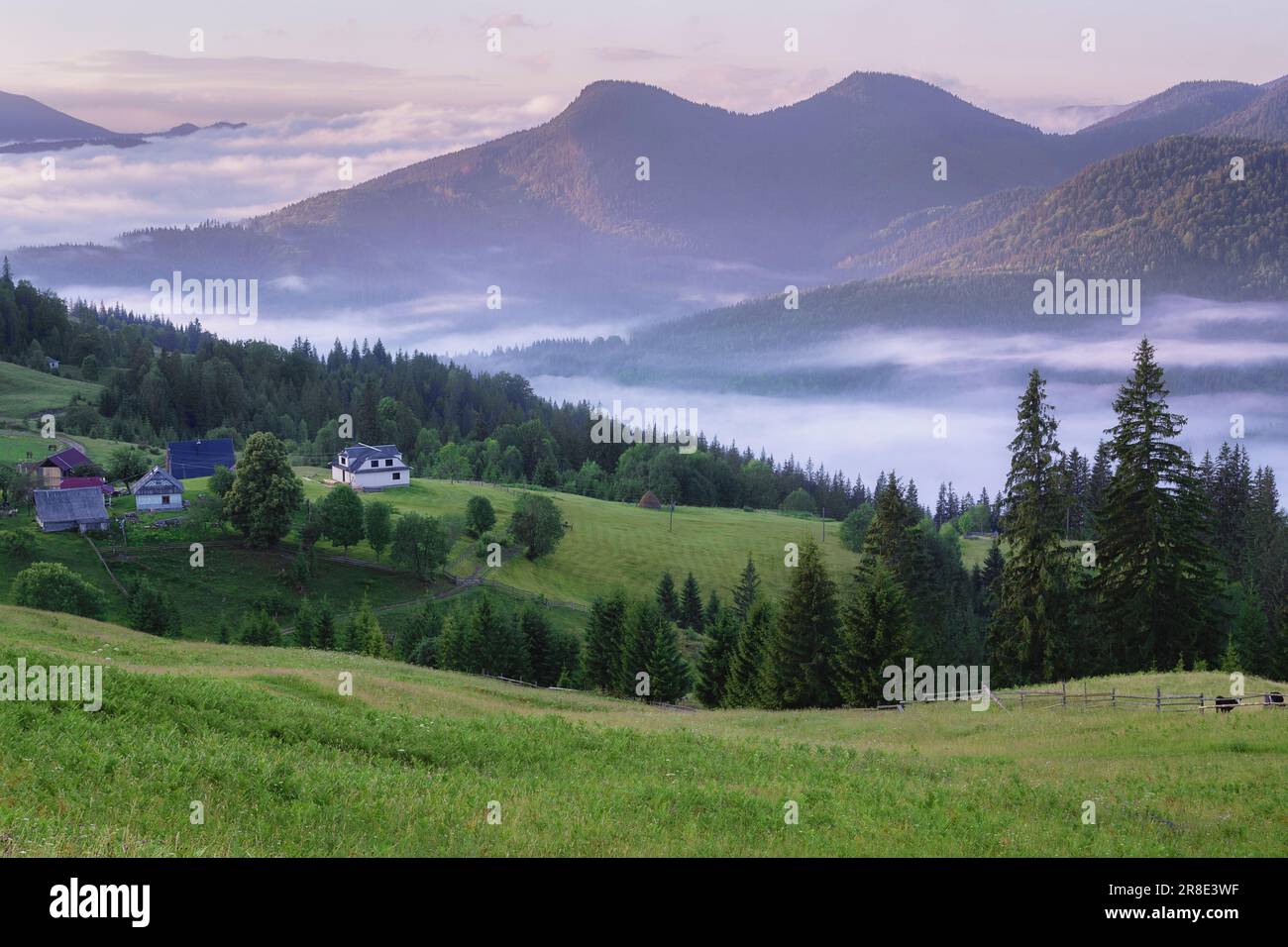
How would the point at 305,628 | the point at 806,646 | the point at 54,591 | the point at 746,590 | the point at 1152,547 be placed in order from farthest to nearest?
the point at 746,590
the point at 305,628
the point at 54,591
the point at 806,646
the point at 1152,547

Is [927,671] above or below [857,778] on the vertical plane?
below

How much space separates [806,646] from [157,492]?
76.2m

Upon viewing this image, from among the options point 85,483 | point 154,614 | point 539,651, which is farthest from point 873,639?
point 85,483

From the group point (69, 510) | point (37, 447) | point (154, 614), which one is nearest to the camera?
point (154, 614)

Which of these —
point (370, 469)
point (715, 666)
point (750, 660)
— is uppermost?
point (370, 469)

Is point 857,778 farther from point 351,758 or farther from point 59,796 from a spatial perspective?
point 59,796

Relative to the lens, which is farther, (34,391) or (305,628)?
(34,391)

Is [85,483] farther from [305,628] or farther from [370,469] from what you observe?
[305,628]

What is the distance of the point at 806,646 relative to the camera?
55219 mm

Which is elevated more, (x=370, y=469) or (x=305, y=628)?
(x=370, y=469)

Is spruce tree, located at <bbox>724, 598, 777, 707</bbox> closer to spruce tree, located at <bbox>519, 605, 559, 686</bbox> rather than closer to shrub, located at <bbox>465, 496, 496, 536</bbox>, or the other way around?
spruce tree, located at <bbox>519, 605, 559, 686</bbox>
